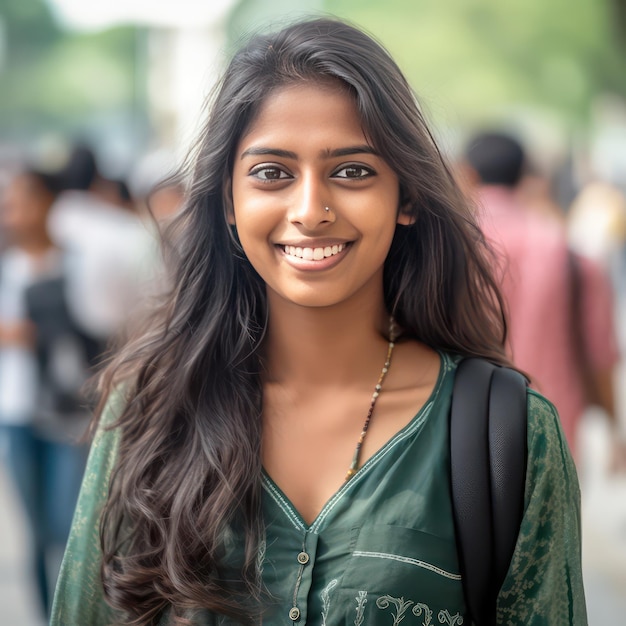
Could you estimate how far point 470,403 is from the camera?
6.66 feet

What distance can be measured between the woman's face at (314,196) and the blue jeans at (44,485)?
10.4ft

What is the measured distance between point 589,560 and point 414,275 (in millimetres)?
4012

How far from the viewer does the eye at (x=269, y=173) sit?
79.3 inches

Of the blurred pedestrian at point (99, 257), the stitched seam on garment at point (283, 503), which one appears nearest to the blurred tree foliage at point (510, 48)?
Result: the blurred pedestrian at point (99, 257)

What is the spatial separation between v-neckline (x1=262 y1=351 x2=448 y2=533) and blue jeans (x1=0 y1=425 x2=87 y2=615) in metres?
3.06

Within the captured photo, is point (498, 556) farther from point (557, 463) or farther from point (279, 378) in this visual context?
point (279, 378)

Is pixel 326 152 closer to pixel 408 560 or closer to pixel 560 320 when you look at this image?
pixel 408 560

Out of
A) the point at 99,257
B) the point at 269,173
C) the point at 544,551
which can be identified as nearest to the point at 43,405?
the point at 99,257

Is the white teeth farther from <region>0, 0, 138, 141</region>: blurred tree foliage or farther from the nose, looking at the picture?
<region>0, 0, 138, 141</region>: blurred tree foliage

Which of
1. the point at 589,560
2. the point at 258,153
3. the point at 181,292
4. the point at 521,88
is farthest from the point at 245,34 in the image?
the point at 521,88

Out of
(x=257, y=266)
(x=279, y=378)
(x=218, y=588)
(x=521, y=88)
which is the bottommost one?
(x=218, y=588)

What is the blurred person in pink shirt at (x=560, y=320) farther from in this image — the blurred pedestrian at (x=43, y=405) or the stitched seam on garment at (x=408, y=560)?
the stitched seam on garment at (x=408, y=560)

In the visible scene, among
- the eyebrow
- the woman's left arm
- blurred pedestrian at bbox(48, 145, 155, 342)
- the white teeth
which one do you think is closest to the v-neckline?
the woman's left arm

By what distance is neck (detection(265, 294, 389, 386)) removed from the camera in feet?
7.18
